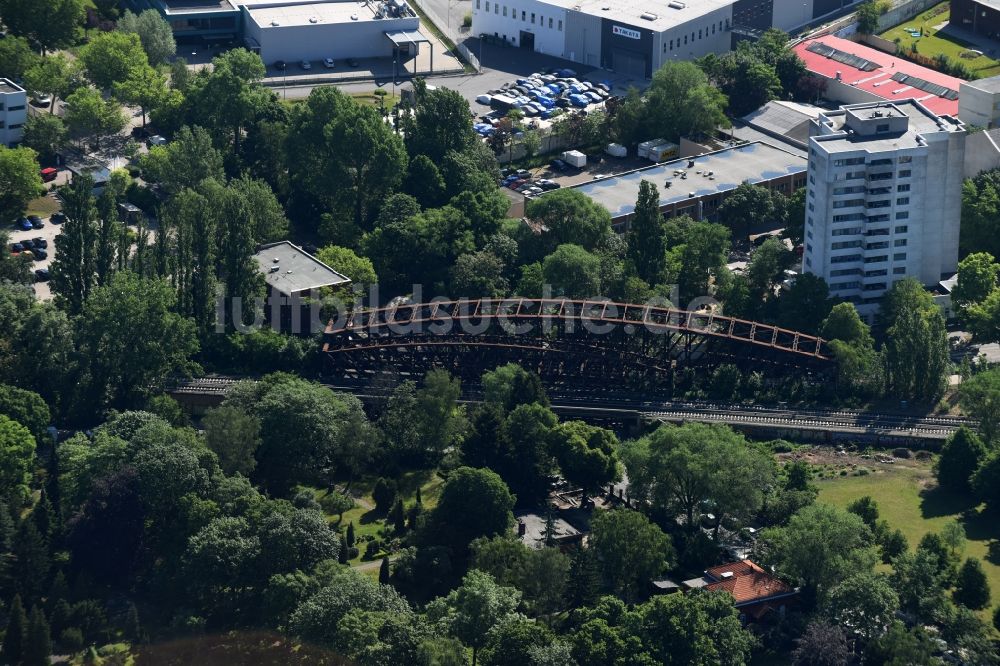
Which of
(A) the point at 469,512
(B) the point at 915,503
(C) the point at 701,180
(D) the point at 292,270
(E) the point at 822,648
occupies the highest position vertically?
(C) the point at 701,180

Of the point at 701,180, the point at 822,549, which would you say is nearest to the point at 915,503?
the point at 822,549

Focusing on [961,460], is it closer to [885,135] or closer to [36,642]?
[885,135]

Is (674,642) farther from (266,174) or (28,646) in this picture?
(266,174)

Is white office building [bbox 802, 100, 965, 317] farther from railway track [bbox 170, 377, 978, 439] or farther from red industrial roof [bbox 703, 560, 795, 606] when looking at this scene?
red industrial roof [bbox 703, 560, 795, 606]

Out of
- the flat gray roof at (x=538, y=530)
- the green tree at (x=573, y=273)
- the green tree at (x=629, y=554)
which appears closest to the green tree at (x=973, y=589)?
the green tree at (x=629, y=554)

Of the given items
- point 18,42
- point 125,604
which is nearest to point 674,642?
point 125,604

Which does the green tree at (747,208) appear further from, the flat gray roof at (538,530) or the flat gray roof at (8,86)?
the flat gray roof at (8,86)
